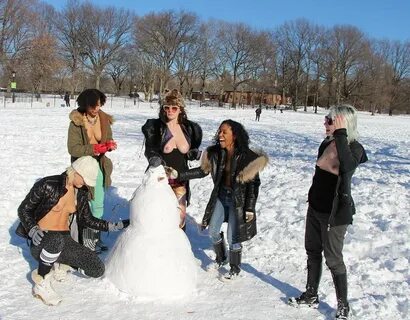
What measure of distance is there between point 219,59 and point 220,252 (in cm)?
7895

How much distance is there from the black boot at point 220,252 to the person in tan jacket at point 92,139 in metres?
1.35

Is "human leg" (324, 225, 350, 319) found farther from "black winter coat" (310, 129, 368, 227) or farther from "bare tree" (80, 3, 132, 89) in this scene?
"bare tree" (80, 3, 132, 89)

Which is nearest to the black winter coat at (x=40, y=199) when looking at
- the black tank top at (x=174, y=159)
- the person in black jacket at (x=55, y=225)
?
the person in black jacket at (x=55, y=225)

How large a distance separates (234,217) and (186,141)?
933mm

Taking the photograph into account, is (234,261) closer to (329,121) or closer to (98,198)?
(98,198)

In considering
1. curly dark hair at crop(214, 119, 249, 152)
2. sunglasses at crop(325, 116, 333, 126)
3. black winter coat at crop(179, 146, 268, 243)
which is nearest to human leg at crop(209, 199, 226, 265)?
black winter coat at crop(179, 146, 268, 243)

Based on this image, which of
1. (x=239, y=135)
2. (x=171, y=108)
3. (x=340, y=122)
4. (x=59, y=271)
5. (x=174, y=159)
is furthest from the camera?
(x=174, y=159)

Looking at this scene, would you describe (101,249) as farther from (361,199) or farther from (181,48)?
(181,48)

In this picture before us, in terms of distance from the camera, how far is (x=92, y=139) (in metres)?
5.07

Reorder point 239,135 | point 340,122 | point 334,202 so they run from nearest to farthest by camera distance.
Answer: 1. point 340,122
2. point 334,202
3. point 239,135

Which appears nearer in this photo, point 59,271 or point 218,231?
point 59,271

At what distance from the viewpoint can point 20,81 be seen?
209 ft

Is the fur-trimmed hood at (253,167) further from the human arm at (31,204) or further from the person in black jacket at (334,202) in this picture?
the human arm at (31,204)

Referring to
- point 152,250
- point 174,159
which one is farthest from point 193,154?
point 152,250
